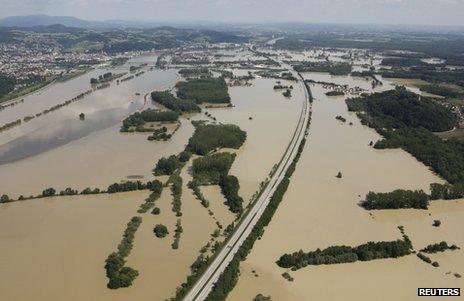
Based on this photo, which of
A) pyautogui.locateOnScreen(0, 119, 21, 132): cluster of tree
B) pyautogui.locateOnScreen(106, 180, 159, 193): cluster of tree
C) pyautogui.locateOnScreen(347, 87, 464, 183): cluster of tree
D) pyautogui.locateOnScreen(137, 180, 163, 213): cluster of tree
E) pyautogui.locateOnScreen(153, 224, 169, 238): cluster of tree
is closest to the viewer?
pyautogui.locateOnScreen(153, 224, 169, 238): cluster of tree

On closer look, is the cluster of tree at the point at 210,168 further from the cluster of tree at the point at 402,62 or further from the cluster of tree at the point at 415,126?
the cluster of tree at the point at 402,62

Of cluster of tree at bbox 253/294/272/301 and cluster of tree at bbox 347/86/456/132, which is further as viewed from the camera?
cluster of tree at bbox 347/86/456/132

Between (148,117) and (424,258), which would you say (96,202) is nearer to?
(424,258)

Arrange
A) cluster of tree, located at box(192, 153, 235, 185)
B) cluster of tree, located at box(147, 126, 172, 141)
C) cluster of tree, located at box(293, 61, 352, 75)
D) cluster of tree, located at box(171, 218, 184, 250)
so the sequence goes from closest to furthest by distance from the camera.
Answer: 1. cluster of tree, located at box(171, 218, 184, 250)
2. cluster of tree, located at box(192, 153, 235, 185)
3. cluster of tree, located at box(147, 126, 172, 141)
4. cluster of tree, located at box(293, 61, 352, 75)

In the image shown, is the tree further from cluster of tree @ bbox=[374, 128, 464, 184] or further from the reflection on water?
cluster of tree @ bbox=[374, 128, 464, 184]

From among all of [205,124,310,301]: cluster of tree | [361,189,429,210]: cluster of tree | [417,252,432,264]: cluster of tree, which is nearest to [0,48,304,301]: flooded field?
[205,124,310,301]: cluster of tree

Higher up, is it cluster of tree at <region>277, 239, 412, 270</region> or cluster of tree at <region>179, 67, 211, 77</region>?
cluster of tree at <region>179, 67, 211, 77</region>

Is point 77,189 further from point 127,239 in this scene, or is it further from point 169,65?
point 169,65

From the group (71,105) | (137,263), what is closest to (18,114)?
(71,105)
